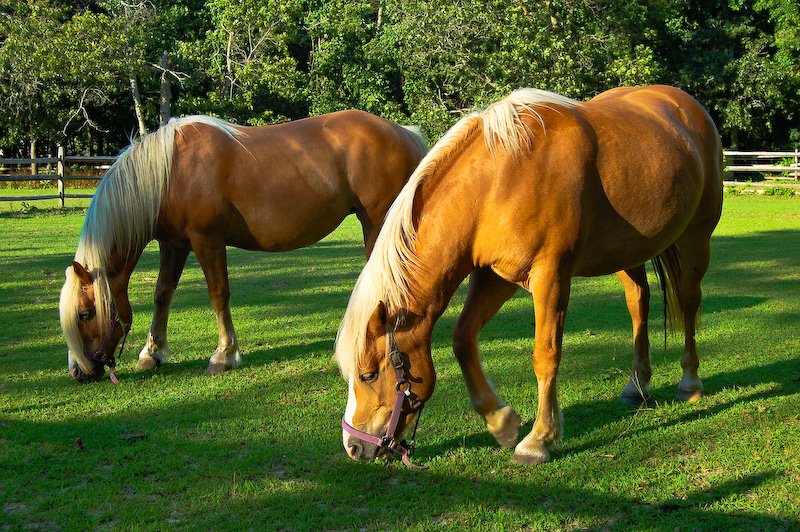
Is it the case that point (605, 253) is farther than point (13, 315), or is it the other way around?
point (13, 315)

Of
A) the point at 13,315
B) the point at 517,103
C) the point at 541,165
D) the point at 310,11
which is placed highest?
the point at 310,11

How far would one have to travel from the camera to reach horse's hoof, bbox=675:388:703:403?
508 centimetres

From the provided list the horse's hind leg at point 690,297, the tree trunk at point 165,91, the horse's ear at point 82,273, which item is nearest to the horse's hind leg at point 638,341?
the horse's hind leg at point 690,297

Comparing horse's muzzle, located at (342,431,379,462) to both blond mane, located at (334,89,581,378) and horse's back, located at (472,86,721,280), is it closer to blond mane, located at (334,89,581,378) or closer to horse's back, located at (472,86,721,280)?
blond mane, located at (334,89,581,378)

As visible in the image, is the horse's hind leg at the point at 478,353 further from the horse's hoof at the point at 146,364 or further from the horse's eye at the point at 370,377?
the horse's hoof at the point at 146,364

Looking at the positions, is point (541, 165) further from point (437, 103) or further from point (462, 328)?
point (437, 103)

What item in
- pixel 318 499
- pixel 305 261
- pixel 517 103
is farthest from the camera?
pixel 305 261

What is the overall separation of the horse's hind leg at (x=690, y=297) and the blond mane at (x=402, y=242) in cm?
174

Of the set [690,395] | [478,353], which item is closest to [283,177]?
[478,353]

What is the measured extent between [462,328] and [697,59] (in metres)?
30.1

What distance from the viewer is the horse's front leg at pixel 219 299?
6.09 m

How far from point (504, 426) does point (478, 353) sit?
0.44 meters

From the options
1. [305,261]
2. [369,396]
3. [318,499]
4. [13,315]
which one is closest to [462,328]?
[369,396]

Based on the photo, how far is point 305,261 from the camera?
1227 centimetres
